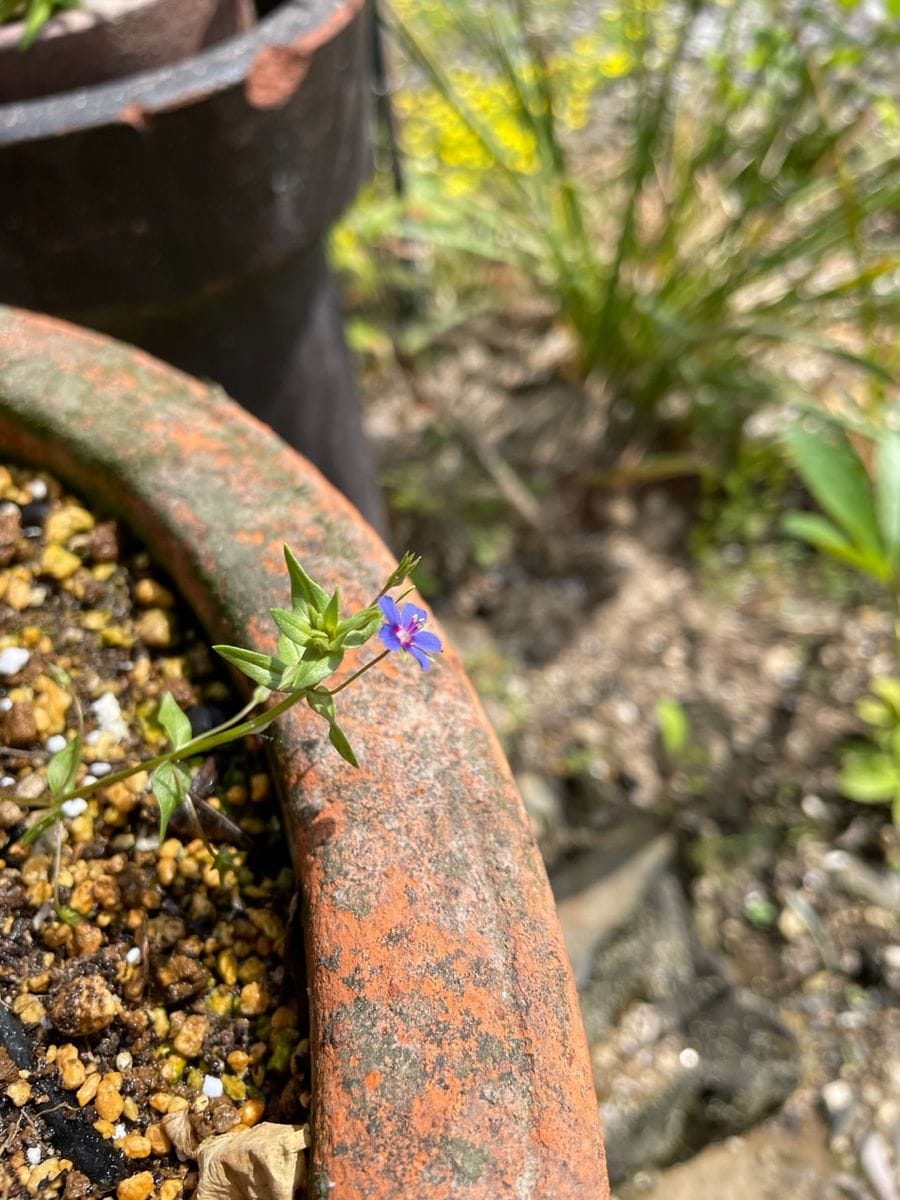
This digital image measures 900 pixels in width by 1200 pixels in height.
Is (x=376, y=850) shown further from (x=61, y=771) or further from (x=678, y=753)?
(x=678, y=753)

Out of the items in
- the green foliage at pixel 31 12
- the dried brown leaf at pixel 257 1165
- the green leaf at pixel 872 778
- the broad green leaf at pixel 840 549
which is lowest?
the green leaf at pixel 872 778

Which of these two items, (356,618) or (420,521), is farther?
(420,521)

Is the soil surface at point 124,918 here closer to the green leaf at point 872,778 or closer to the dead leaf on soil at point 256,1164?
the dead leaf on soil at point 256,1164

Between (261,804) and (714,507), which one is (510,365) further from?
(261,804)

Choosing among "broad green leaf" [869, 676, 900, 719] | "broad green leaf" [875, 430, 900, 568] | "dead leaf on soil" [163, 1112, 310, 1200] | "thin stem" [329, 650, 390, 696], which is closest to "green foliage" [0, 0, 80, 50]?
"thin stem" [329, 650, 390, 696]

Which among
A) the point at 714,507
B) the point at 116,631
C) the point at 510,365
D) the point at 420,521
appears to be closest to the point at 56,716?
the point at 116,631

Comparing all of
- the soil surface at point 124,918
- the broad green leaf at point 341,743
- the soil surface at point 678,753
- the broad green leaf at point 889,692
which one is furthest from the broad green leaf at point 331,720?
the broad green leaf at point 889,692

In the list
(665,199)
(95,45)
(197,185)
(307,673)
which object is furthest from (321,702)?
(665,199)
